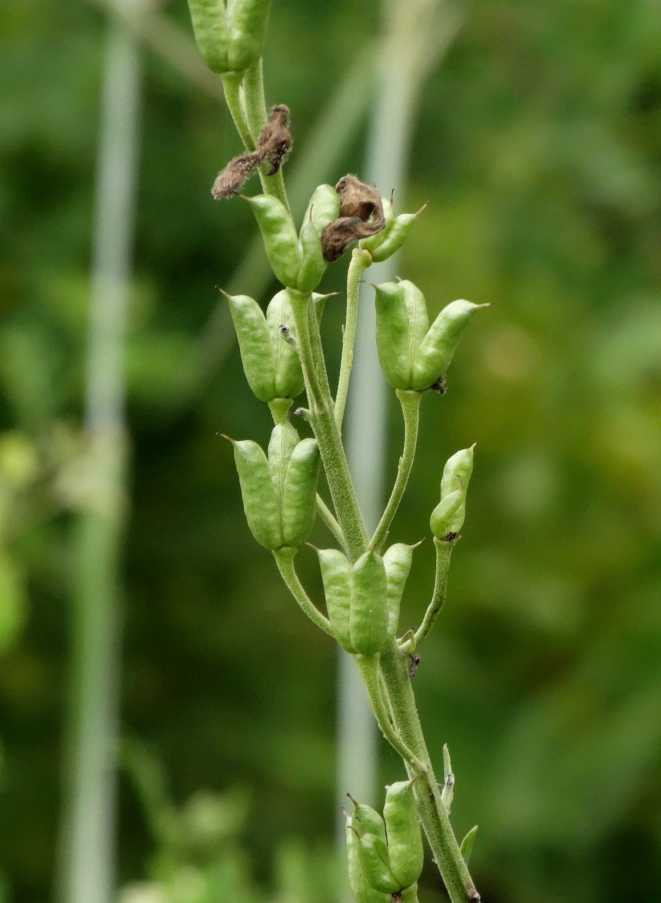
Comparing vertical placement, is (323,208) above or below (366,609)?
above

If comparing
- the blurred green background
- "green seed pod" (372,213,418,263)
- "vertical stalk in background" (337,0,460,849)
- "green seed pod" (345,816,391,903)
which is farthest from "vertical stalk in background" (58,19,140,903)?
"green seed pod" (372,213,418,263)

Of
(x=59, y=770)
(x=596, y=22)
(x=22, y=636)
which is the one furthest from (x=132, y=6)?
(x=59, y=770)

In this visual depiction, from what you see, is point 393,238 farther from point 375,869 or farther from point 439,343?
point 375,869

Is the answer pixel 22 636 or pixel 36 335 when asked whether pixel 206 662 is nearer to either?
pixel 22 636

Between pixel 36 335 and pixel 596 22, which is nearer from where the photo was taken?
pixel 36 335

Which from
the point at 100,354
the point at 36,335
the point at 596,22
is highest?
the point at 596,22

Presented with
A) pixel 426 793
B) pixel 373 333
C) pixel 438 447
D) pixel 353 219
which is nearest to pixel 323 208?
pixel 353 219
